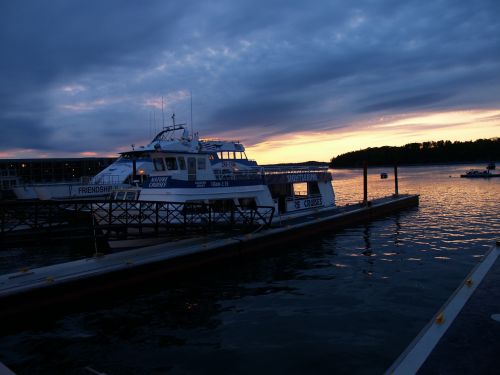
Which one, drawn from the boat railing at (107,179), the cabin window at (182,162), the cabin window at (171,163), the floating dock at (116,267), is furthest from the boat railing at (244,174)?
the boat railing at (107,179)

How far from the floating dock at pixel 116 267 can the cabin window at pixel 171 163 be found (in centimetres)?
498

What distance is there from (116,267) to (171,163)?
917 cm

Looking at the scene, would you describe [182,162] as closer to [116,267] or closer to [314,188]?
[116,267]

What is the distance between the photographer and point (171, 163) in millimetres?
20938

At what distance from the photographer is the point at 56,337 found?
9664 millimetres

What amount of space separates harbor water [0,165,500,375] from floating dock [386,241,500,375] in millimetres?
1688

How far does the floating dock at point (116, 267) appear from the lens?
1069cm

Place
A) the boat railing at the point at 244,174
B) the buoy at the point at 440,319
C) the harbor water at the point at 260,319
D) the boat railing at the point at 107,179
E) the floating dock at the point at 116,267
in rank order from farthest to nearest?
the boat railing at the point at 107,179 → the boat railing at the point at 244,174 → the floating dock at the point at 116,267 → the harbor water at the point at 260,319 → the buoy at the point at 440,319

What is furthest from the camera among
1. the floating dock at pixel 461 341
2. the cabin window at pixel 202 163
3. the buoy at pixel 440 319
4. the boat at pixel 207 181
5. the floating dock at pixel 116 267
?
the cabin window at pixel 202 163

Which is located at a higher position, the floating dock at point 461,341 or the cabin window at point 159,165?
the cabin window at point 159,165

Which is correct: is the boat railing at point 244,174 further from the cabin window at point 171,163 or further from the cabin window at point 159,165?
the cabin window at point 159,165

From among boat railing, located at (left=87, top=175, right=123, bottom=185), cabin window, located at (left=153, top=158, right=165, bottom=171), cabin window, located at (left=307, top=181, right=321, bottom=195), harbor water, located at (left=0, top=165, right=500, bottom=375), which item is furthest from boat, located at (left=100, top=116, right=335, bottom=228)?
boat railing, located at (left=87, top=175, right=123, bottom=185)

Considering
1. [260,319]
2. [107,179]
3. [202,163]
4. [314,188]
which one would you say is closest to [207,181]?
[202,163]

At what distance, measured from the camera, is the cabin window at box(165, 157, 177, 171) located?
68.4 feet
